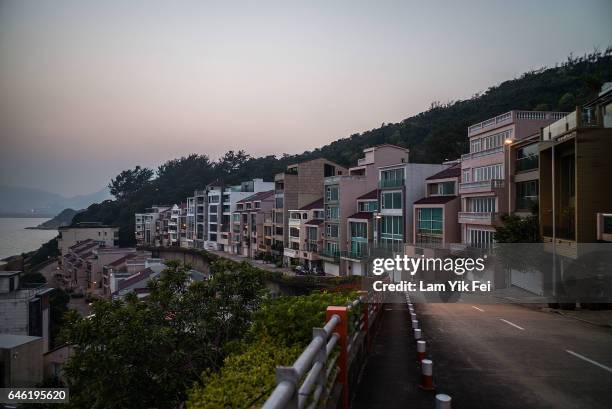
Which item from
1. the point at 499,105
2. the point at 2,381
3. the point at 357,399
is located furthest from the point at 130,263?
the point at 499,105

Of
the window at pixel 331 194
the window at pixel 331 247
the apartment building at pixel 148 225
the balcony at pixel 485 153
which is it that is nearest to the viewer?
the balcony at pixel 485 153

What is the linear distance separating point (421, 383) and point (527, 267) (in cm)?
2355

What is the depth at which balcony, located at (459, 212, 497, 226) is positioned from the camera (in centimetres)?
3453

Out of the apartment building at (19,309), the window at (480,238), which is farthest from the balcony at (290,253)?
the apartment building at (19,309)

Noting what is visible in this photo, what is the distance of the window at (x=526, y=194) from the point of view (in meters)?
32.4

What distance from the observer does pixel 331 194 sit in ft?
186

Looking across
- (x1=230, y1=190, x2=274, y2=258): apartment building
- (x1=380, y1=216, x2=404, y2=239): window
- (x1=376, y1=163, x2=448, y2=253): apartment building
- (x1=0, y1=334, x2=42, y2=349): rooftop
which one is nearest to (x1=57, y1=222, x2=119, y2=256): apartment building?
(x1=230, y1=190, x2=274, y2=258): apartment building

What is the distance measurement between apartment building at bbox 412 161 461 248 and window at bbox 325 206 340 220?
42.2ft

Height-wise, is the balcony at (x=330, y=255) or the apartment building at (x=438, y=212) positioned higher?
the apartment building at (x=438, y=212)

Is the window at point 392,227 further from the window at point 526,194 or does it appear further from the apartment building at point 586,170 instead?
the apartment building at point 586,170

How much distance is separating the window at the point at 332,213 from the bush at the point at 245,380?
48.5 m

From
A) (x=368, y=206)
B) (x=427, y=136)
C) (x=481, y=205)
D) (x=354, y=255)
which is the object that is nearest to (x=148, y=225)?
(x=427, y=136)

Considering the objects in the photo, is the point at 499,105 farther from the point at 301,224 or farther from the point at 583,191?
the point at 583,191

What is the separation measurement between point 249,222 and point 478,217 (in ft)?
168
